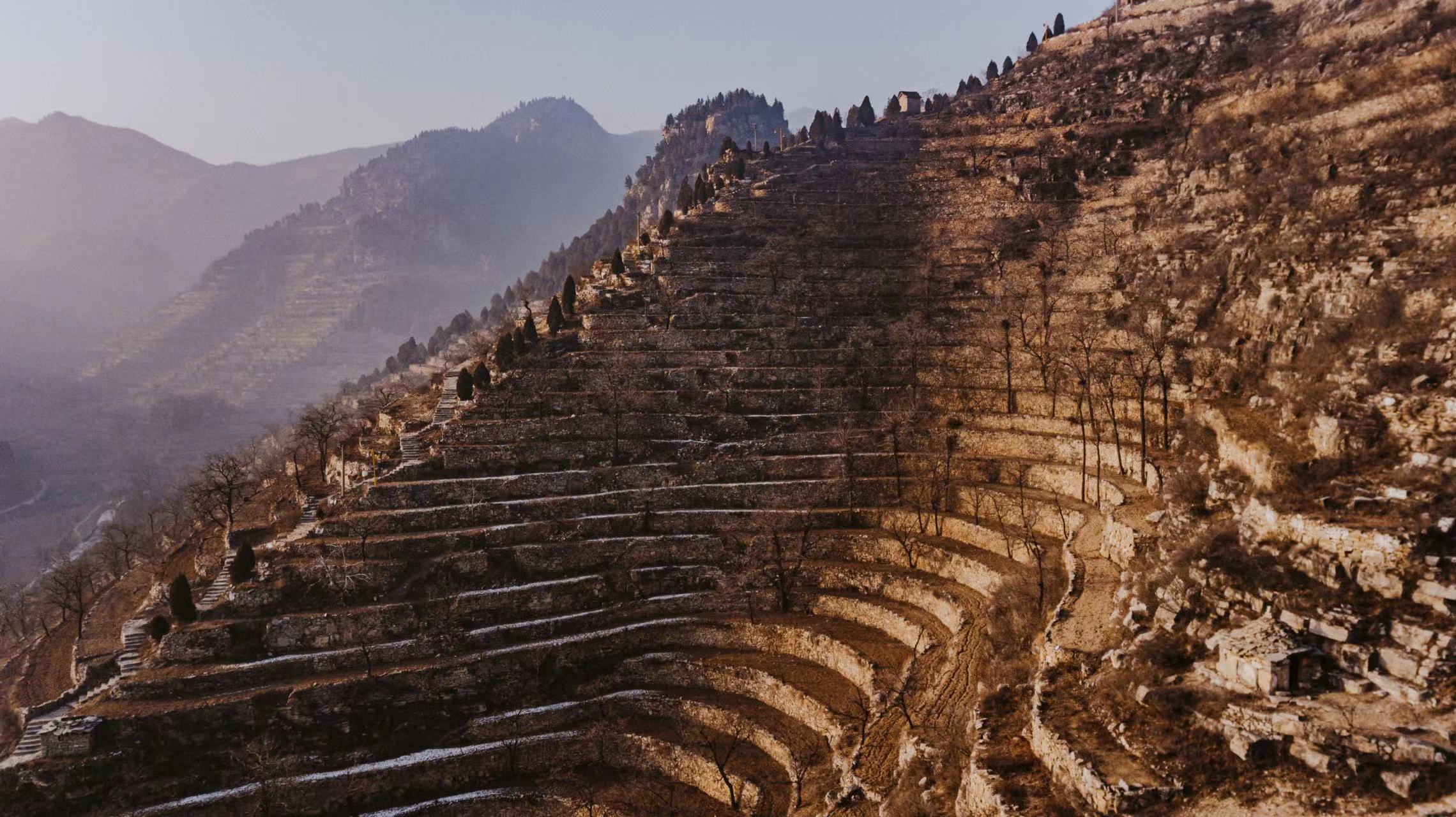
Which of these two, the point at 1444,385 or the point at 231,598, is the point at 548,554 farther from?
the point at 1444,385

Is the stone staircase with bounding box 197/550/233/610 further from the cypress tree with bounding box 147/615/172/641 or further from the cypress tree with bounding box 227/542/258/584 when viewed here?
the cypress tree with bounding box 147/615/172/641

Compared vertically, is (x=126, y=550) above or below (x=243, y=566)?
below

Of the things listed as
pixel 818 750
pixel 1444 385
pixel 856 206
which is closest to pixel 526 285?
pixel 856 206

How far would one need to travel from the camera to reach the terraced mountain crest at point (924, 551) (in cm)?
1697

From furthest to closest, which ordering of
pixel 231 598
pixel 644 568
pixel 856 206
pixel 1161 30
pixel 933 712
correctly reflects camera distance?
Answer: pixel 1161 30 → pixel 856 206 → pixel 644 568 → pixel 231 598 → pixel 933 712

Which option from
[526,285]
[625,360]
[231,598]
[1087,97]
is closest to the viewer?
[231,598]

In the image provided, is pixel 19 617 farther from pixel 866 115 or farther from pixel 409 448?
pixel 866 115

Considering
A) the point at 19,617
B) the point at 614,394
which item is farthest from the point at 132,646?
the point at 19,617

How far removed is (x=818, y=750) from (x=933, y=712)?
4.90m

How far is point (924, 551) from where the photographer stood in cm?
3475

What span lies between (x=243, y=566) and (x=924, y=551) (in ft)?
93.8

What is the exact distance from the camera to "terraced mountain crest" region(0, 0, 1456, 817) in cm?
1697

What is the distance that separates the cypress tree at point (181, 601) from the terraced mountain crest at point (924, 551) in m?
0.65

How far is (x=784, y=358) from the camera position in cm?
5006
